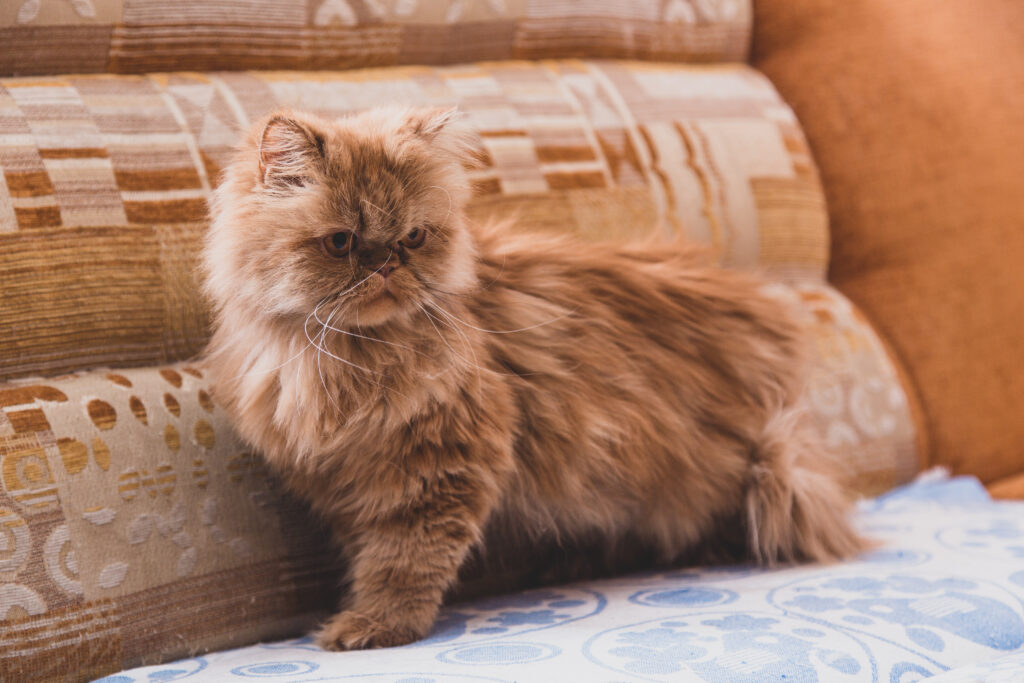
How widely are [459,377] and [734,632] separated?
44 centimetres

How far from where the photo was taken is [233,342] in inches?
47.7

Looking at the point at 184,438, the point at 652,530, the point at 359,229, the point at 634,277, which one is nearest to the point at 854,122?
the point at 634,277

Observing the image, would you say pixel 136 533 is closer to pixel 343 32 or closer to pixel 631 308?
pixel 631 308

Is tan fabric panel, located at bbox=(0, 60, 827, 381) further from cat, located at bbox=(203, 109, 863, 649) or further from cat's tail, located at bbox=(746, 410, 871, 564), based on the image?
cat's tail, located at bbox=(746, 410, 871, 564)

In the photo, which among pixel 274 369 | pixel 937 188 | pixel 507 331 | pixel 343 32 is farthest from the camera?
pixel 937 188

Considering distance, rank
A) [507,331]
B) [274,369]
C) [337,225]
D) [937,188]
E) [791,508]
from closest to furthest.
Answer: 1. [337,225]
2. [274,369]
3. [507,331]
4. [791,508]
5. [937,188]

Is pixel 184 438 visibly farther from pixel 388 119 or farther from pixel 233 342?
pixel 388 119

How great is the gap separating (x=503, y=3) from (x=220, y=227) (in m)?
0.81

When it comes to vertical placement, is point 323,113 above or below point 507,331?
above

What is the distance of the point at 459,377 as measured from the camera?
1.17 meters

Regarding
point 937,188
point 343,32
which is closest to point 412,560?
point 343,32

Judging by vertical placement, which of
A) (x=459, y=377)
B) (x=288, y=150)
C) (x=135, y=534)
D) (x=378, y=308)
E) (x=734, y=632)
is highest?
(x=288, y=150)

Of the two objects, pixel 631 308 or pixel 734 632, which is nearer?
pixel 734 632

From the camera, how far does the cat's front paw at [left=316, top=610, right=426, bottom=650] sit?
3.70 ft
